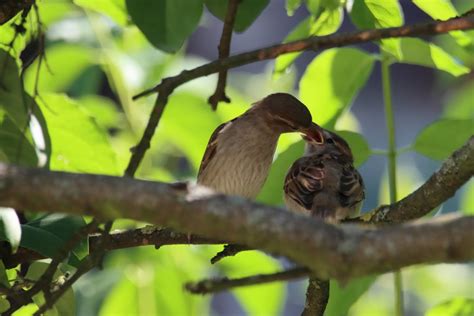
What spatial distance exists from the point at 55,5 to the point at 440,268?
7.90 ft

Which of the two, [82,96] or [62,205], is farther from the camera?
[82,96]

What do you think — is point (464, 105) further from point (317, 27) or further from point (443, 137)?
point (317, 27)

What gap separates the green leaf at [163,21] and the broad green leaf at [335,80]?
539 millimetres

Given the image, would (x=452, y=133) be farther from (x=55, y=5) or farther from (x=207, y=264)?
(x=55, y=5)

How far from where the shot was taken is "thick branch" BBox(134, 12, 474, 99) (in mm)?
2051

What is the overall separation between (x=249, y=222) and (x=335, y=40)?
661 mm

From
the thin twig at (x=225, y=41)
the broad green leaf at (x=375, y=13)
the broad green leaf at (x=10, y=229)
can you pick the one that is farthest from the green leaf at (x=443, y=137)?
the broad green leaf at (x=10, y=229)

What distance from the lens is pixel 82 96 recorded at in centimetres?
383

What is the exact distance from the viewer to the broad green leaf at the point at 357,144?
2873 millimetres

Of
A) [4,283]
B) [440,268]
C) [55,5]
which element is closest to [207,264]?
[55,5]

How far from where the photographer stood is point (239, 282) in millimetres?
1637

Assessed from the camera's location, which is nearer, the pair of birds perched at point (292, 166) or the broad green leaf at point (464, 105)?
the pair of birds perched at point (292, 166)

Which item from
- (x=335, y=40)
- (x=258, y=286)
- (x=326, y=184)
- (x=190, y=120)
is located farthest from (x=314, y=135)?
(x=335, y=40)

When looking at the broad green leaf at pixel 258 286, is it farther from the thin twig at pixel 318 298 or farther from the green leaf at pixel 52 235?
the green leaf at pixel 52 235
